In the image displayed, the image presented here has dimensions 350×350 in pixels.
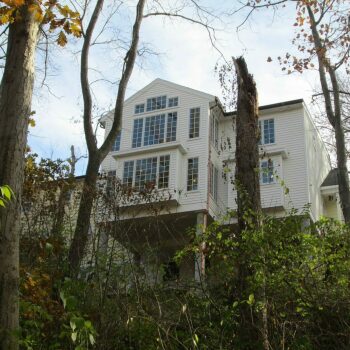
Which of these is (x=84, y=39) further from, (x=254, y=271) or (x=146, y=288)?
(x=254, y=271)

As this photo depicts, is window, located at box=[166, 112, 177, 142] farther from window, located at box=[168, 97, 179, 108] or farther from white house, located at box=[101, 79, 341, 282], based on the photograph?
window, located at box=[168, 97, 179, 108]

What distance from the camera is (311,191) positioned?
23953 mm

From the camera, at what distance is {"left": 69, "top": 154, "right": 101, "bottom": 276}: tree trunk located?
393 inches

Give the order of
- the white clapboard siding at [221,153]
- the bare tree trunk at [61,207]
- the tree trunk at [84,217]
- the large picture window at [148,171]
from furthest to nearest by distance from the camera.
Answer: the large picture window at [148,171]
the white clapboard siding at [221,153]
the bare tree trunk at [61,207]
the tree trunk at [84,217]

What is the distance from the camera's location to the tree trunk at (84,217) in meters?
9.98

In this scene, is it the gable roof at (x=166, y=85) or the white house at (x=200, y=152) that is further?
the gable roof at (x=166, y=85)

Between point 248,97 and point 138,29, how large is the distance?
757 centimetres

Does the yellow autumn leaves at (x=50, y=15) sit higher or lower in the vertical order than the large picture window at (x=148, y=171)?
lower

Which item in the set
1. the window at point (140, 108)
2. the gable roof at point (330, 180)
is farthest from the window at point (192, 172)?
the gable roof at point (330, 180)

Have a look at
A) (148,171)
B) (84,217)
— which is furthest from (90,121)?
(148,171)

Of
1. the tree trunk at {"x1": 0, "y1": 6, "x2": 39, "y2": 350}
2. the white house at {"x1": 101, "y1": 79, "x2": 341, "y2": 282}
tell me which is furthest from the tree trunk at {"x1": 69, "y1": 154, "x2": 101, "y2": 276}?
the white house at {"x1": 101, "y1": 79, "x2": 341, "y2": 282}

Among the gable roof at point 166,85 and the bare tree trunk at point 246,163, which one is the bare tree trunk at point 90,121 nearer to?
the bare tree trunk at point 246,163

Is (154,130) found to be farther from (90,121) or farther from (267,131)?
(90,121)

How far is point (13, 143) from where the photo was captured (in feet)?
18.4
